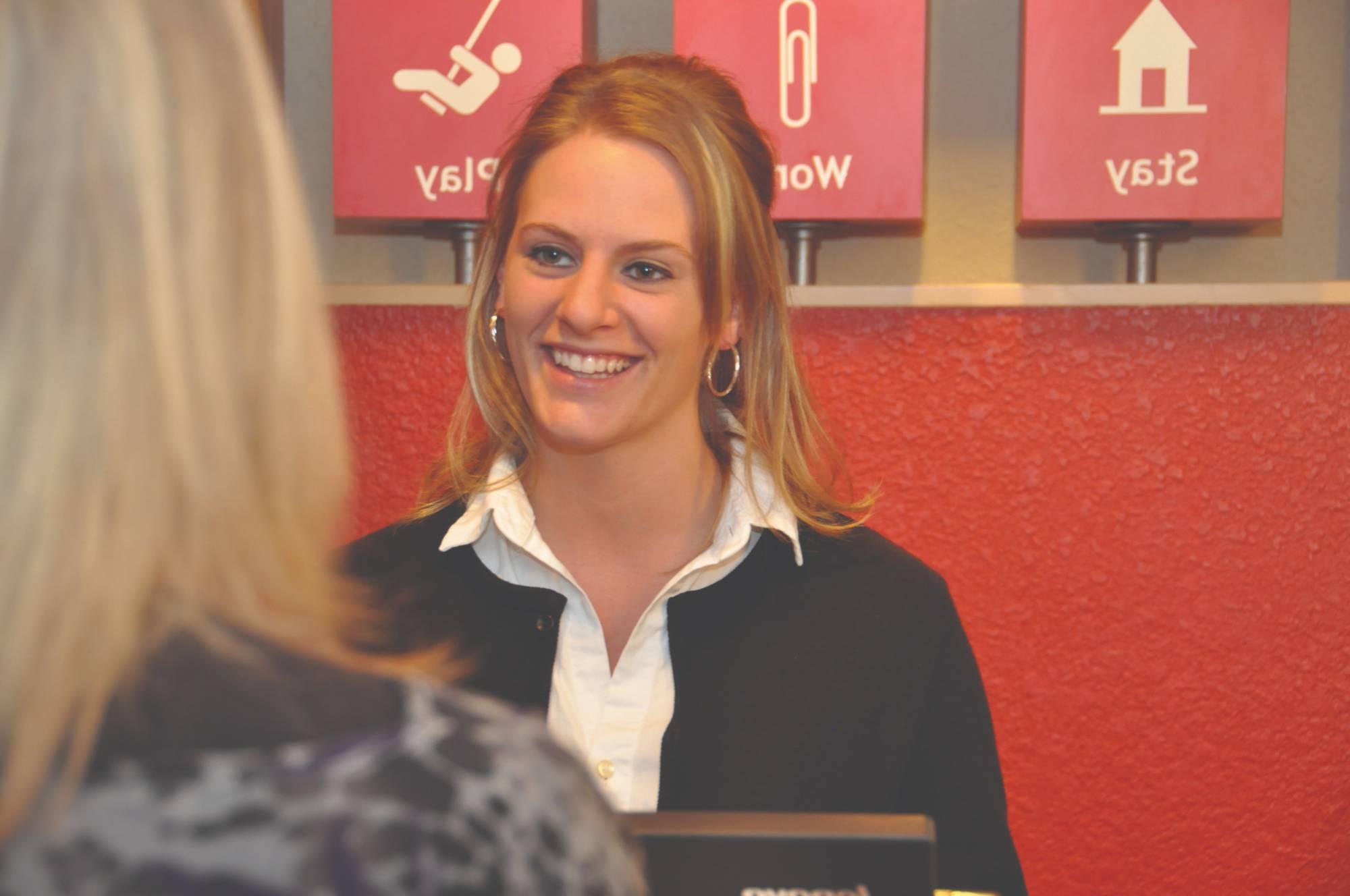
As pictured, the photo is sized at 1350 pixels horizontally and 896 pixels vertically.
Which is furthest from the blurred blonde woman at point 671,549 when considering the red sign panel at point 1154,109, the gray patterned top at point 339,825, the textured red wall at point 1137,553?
the gray patterned top at point 339,825

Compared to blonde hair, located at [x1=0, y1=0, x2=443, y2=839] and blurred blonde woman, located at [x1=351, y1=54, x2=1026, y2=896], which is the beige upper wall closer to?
blurred blonde woman, located at [x1=351, y1=54, x2=1026, y2=896]

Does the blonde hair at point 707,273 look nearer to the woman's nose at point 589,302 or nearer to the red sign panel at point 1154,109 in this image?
the woman's nose at point 589,302

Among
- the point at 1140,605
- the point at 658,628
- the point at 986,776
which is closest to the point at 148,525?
the point at 658,628

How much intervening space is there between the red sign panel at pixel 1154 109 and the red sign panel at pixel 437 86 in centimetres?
60

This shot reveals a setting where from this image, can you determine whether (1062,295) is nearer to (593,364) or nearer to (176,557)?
(593,364)

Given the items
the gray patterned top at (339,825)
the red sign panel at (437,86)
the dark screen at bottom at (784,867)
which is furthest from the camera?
the red sign panel at (437,86)

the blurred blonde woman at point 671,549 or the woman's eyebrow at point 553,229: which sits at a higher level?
the woman's eyebrow at point 553,229

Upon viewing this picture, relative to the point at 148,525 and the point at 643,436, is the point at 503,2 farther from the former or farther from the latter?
the point at 148,525

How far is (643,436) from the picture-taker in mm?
1390

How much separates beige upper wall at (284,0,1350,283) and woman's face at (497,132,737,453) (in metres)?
0.48

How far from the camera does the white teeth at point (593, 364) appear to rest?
1.33 m

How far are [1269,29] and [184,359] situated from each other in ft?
4.87

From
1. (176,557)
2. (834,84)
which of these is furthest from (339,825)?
(834,84)

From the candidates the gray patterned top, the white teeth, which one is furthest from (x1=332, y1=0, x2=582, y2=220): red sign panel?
the gray patterned top
